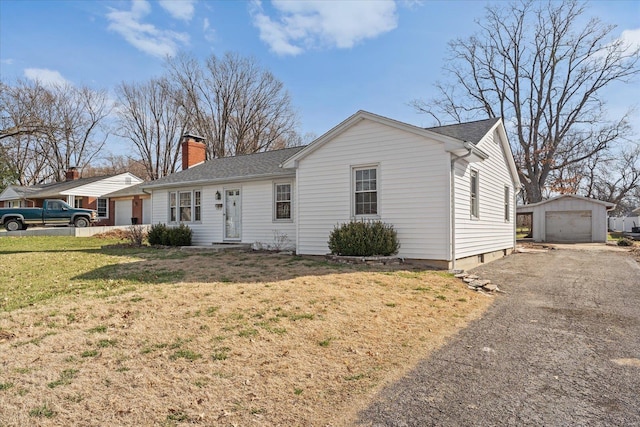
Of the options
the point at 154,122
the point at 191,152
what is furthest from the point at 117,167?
the point at 191,152

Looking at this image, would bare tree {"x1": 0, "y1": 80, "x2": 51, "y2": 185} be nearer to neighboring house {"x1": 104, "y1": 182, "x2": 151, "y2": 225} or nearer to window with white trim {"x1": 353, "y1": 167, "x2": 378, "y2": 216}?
neighboring house {"x1": 104, "y1": 182, "x2": 151, "y2": 225}

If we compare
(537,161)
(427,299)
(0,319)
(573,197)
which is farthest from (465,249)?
(537,161)

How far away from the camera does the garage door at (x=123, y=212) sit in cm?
2729

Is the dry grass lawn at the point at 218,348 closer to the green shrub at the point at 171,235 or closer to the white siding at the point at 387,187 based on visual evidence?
the white siding at the point at 387,187

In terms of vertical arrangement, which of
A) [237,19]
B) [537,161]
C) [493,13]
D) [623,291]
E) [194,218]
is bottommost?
[623,291]

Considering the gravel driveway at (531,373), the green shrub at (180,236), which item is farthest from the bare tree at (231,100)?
the gravel driveway at (531,373)

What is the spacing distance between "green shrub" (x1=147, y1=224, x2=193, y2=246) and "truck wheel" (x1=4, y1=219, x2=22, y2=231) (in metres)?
12.4

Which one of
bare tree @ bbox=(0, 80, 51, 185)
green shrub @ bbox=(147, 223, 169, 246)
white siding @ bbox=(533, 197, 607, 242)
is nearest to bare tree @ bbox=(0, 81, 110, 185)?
bare tree @ bbox=(0, 80, 51, 185)

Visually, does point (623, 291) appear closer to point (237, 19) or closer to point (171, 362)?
point (171, 362)

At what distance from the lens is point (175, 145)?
129 ft

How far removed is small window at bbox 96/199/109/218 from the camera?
2956cm

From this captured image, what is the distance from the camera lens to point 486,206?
12.3 metres

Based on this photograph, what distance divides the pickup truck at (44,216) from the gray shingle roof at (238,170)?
385 inches

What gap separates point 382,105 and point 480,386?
18271 millimetres
